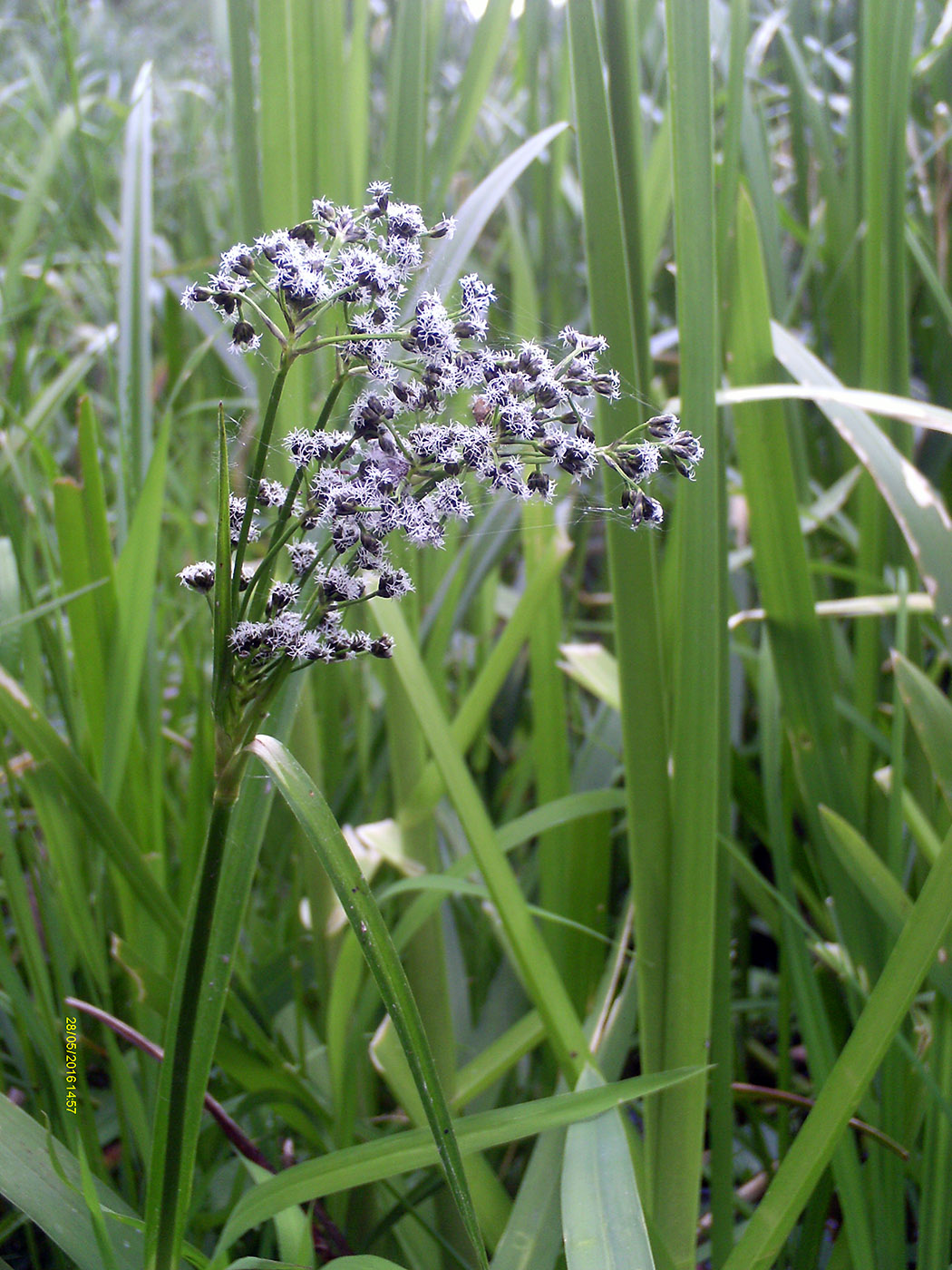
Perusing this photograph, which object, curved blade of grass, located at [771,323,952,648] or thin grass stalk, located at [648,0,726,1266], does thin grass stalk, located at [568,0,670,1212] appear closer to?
thin grass stalk, located at [648,0,726,1266]

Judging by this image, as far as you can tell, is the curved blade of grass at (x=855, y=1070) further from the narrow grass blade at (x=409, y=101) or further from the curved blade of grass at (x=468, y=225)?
the narrow grass blade at (x=409, y=101)

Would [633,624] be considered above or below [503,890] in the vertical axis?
above

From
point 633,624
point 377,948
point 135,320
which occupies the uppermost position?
point 135,320

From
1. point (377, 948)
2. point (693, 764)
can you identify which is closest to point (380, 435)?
point (377, 948)

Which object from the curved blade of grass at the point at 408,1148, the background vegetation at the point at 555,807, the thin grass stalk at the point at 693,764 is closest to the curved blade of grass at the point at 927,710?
the background vegetation at the point at 555,807

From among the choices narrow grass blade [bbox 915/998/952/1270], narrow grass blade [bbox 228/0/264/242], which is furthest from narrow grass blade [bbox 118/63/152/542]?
narrow grass blade [bbox 915/998/952/1270]

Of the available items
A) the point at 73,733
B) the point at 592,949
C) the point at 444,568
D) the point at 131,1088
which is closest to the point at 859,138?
the point at 444,568

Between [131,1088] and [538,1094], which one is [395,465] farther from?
[538,1094]

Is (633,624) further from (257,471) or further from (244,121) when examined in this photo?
(244,121)
